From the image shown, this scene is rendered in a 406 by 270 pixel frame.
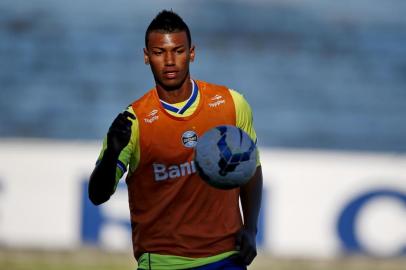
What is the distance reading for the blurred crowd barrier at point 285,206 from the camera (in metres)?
10.4

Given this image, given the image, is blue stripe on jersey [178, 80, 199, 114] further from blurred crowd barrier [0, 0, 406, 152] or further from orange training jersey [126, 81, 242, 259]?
blurred crowd barrier [0, 0, 406, 152]

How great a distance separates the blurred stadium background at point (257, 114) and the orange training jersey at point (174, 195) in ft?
18.9

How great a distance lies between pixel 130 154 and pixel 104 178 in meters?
0.20

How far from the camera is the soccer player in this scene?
14.7 ft

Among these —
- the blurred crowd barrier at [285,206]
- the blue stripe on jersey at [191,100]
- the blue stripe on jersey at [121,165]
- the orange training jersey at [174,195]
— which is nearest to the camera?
the blue stripe on jersey at [121,165]

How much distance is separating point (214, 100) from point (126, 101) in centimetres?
901

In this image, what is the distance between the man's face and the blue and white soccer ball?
39cm

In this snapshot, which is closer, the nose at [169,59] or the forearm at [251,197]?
the nose at [169,59]

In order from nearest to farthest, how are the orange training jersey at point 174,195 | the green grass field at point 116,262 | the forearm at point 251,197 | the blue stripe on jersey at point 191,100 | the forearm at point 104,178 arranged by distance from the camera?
the forearm at point 104,178 < the orange training jersey at point 174,195 < the blue stripe on jersey at point 191,100 < the forearm at point 251,197 < the green grass field at point 116,262

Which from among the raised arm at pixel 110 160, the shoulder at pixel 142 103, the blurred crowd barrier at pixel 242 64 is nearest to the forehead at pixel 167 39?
Result: the shoulder at pixel 142 103

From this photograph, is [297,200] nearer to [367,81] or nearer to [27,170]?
[27,170]

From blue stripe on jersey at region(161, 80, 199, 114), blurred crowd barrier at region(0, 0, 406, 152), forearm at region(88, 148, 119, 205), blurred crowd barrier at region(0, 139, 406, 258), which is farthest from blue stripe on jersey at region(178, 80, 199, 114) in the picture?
blurred crowd barrier at region(0, 0, 406, 152)

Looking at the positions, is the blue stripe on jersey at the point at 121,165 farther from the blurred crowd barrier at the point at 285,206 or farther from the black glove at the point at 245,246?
the blurred crowd barrier at the point at 285,206

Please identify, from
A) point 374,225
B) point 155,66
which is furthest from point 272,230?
point 155,66
